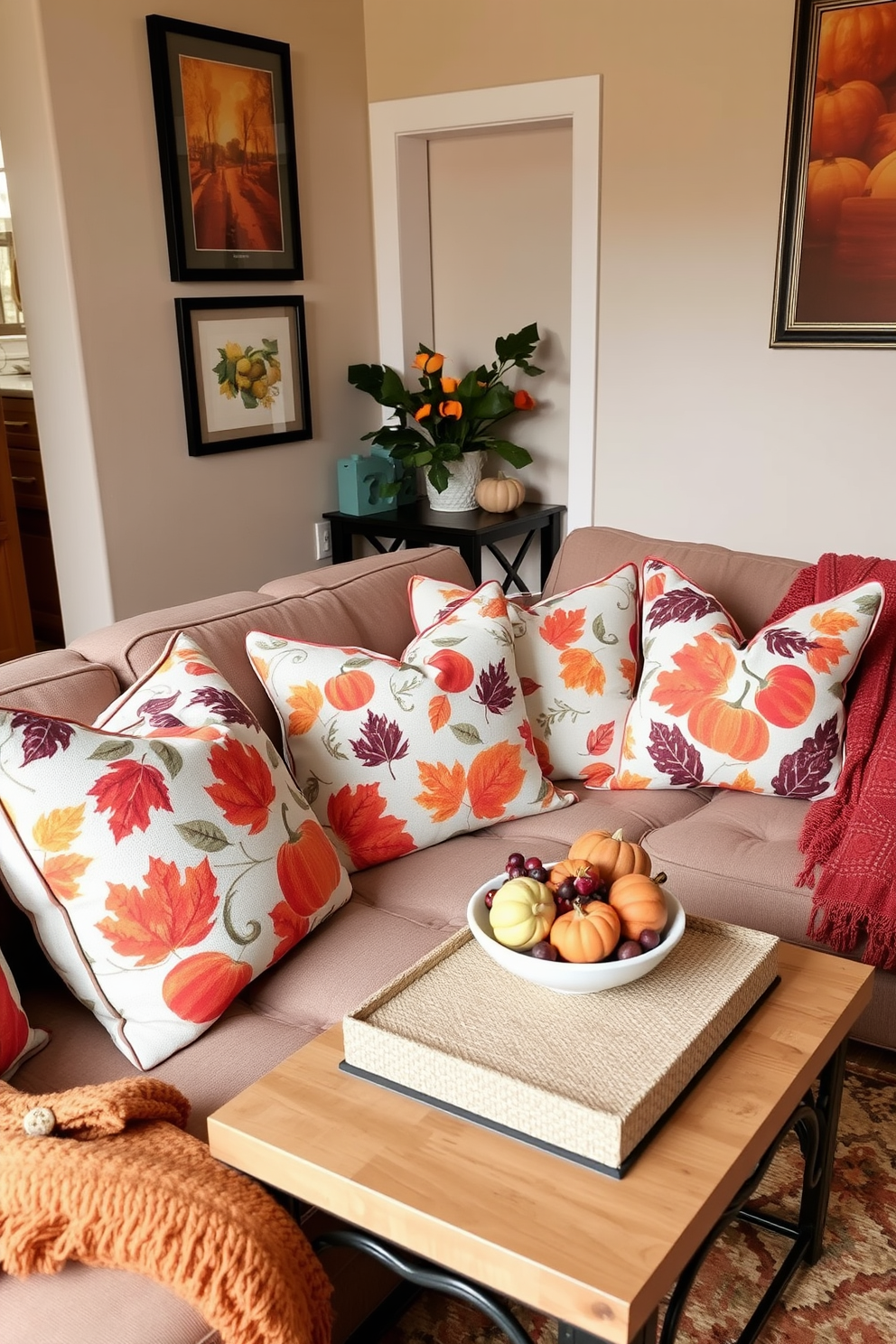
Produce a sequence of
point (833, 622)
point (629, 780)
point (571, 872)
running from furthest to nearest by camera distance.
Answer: point (629, 780), point (833, 622), point (571, 872)

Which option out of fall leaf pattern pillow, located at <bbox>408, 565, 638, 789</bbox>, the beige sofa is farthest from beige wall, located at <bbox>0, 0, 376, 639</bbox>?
fall leaf pattern pillow, located at <bbox>408, 565, 638, 789</bbox>

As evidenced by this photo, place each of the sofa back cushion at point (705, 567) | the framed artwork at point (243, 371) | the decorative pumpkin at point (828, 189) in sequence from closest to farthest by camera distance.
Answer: the sofa back cushion at point (705, 567)
the decorative pumpkin at point (828, 189)
the framed artwork at point (243, 371)

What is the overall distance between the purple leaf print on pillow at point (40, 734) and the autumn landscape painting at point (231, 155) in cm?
225

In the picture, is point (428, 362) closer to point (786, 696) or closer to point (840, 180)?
point (840, 180)

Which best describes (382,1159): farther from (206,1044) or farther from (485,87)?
(485,87)

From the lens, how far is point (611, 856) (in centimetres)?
142

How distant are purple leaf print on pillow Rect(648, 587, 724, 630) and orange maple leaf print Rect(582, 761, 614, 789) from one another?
0.29 metres

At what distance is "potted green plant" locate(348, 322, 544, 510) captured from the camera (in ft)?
12.1

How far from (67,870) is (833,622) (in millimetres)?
1436

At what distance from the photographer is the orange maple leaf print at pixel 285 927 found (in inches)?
62.9

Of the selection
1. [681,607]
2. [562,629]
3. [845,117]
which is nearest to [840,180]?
[845,117]

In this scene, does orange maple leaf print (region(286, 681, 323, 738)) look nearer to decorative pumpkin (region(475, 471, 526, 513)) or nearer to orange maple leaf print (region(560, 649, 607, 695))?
orange maple leaf print (region(560, 649, 607, 695))

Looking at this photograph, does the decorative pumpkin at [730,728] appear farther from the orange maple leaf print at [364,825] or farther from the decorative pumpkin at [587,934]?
the decorative pumpkin at [587,934]

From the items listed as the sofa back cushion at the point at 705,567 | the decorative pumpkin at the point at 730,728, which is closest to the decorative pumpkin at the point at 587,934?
the decorative pumpkin at the point at 730,728
